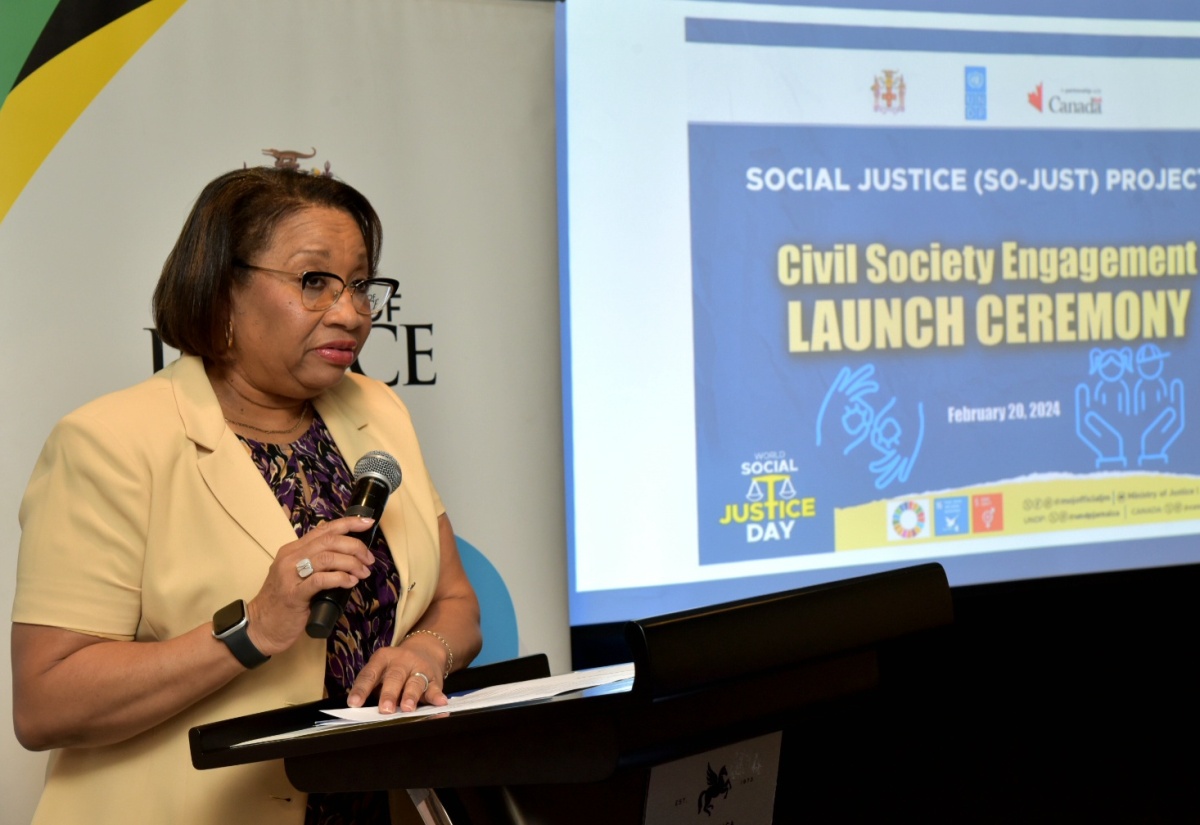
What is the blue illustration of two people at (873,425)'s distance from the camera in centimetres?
286

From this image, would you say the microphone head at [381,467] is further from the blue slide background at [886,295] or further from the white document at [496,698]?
the blue slide background at [886,295]

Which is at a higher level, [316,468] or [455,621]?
[316,468]

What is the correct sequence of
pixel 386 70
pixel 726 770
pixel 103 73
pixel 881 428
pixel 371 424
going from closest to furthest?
pixel 726 770 < pixel 371 424 < pixel 103 73 < pixel 386 70 < pixel 881 428

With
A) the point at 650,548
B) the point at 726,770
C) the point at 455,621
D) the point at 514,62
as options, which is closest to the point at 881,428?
the point at 650,548

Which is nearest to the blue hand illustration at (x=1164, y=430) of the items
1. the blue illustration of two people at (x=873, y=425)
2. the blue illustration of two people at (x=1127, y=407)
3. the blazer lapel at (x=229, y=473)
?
the blue illustration of two people at (x=1127, y=407)

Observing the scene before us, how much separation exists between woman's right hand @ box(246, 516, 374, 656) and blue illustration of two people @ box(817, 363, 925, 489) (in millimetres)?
1760

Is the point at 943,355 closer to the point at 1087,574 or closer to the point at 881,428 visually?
the point at 881,428

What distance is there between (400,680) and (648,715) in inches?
20.2

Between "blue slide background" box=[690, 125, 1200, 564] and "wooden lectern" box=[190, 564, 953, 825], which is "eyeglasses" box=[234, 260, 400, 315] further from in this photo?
"blue slide background" box=[690, 125, 1200, 564]

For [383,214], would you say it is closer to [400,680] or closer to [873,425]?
[873,425]

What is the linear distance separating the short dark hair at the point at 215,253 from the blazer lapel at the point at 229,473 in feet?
0.29

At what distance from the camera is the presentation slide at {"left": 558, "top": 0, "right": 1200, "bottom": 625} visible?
2.69m

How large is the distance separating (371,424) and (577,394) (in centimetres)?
88

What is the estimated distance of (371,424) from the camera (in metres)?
1.87
